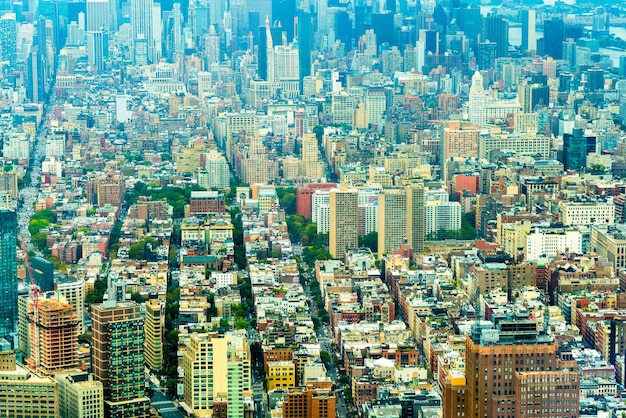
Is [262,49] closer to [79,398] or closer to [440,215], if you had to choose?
[440,215]

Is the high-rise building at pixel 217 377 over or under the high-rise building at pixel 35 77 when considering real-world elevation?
under

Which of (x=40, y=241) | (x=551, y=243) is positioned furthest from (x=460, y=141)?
(x=40, y=241)

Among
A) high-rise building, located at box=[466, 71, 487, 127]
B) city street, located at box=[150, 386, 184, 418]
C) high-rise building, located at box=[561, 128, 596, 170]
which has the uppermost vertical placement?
high-rise building, located at box=[466, 71, 487, 127]

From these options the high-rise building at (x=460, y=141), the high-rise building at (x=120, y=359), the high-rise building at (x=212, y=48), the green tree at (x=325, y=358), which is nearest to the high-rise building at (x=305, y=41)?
the high-rise building at (x=212, y=48)

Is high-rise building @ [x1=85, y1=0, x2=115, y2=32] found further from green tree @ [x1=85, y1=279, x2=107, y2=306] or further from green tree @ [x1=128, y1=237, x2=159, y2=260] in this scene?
green tree @ [x1=85, y1=279, x2=107, y2=306]

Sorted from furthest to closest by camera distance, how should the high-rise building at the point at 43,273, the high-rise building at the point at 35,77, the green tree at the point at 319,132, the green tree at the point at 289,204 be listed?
1. the high-rise building at the point at 35,77
2. the green tree at the point at 319,132
3. the green tree at the point at 289,204
4. the high-rise building at the point at 43,273

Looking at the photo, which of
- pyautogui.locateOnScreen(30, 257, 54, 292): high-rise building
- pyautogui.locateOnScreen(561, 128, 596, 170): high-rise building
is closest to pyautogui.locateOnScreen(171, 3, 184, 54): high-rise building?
A: pyautogui.locateOnScreen(561, 128, 596, 170): high-rise building

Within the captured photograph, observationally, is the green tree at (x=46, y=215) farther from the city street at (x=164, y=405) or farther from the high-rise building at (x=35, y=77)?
the high-rise building at (x=35, y=77)
